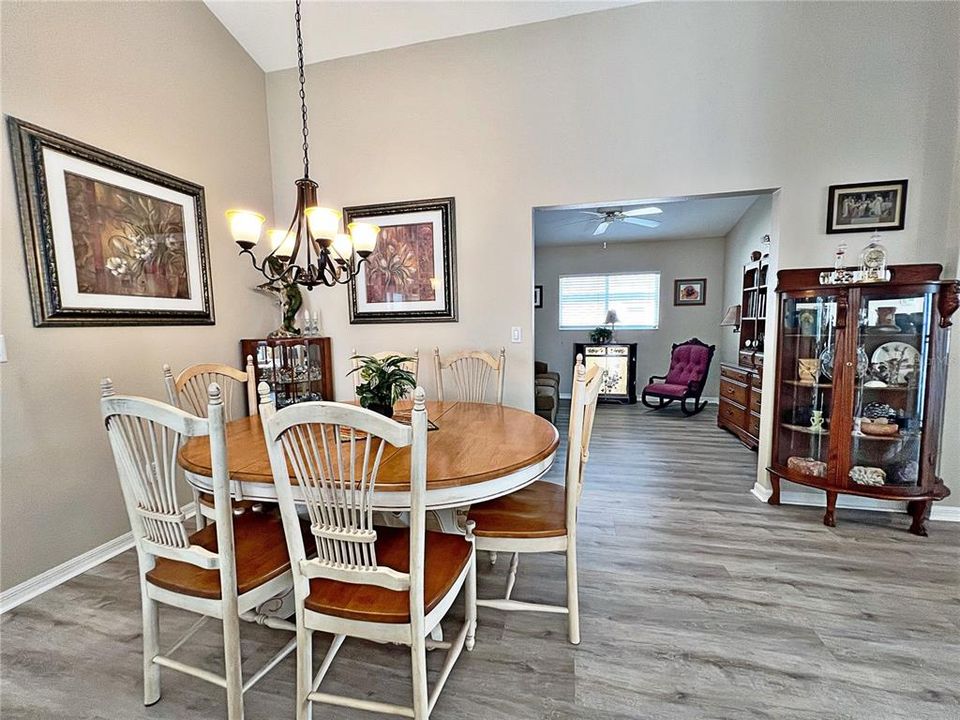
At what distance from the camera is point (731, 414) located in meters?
4.44

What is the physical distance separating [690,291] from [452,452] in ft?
19.6

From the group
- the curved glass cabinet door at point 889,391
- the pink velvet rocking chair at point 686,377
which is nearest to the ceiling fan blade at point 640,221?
the pink velvet rocking chair at point 686,377

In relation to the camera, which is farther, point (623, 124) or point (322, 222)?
point (623, 124)

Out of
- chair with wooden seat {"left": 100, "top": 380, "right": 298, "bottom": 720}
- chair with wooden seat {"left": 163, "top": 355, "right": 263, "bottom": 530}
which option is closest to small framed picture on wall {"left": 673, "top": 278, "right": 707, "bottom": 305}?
chair with wooden seat {"left": 163, "top": 355, "right": 263, "bottom": 530}

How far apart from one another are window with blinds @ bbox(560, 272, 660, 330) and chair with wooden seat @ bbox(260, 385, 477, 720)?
6.01 meters

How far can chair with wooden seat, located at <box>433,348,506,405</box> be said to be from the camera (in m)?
2.71

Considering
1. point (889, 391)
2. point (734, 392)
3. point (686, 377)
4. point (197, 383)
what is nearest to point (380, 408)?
point (197, 383)

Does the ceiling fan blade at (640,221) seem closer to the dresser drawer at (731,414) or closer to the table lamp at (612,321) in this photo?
the table lamp at (612,321)

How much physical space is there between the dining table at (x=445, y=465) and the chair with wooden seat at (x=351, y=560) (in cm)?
14

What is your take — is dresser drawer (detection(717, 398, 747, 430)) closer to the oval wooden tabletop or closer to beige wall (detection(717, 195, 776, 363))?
beige wall (detection(717, 195, 776, 363))

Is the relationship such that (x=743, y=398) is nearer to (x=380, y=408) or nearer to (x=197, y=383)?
(x=380, y=408)

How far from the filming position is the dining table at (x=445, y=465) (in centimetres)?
128

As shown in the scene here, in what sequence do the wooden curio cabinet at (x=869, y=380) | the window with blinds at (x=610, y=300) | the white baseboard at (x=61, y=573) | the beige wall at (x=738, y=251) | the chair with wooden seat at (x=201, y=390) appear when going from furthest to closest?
the window with blinds at (x=610, y=300), the beige wall at (x=738, y=251), the wooden curio cabinet at (x=869, y=380), the white baseboard at (x=61, y=573), the chair with wooden seat at (x=201, y=390)

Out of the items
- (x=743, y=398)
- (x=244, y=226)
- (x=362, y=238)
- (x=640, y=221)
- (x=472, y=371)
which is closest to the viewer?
(x=244, y=226)
